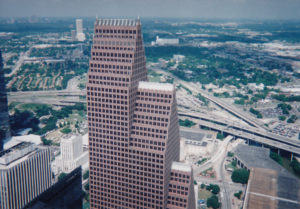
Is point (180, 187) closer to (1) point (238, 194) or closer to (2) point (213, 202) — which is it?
(2) point (213, 202)

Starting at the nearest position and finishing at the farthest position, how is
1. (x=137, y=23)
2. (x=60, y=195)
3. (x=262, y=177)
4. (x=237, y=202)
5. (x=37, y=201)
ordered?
(x=37, y=201) < (x=60, y=195) < (x=137, y=23) < (x=262, y=177) < (x=237, y=202)

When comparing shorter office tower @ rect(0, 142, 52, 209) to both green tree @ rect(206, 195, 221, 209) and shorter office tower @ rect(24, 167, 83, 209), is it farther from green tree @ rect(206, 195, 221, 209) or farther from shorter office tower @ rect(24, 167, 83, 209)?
green tree @ rect(206, 195, 221, 209)

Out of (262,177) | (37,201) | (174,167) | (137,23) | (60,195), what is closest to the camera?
(37,201)

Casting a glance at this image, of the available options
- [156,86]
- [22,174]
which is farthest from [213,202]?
[22,174]

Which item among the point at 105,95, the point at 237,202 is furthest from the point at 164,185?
the point at 237,202

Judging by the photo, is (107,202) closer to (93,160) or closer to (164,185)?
(93,160)
